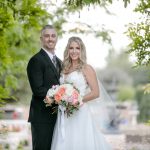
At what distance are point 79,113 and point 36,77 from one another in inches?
29.0

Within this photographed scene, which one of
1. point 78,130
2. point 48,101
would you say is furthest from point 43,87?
point 78,130

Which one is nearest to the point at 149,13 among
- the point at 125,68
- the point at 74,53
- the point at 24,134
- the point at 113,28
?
the point at 74,53

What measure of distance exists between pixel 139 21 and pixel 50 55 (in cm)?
138

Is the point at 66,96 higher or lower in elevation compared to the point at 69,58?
lower

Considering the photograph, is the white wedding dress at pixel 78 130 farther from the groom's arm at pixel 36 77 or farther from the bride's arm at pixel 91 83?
the groom's arm at pixel 36 77

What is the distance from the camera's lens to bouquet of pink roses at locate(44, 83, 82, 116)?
6414 mm

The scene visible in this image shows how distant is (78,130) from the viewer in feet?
22.4

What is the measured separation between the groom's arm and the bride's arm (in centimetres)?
53

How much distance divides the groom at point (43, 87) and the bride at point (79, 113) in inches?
3.9

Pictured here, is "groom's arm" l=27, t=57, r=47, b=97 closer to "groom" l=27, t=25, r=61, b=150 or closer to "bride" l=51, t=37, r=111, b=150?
"groom" l=27, t=25, r=61, b=150

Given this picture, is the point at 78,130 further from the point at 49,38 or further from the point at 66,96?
the point at 49,38

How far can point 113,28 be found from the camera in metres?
12.7

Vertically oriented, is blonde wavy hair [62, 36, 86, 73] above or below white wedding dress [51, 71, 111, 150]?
above

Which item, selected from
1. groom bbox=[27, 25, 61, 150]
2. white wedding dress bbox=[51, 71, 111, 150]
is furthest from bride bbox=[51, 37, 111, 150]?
groom bbox=[27, 25, 61, 150]
